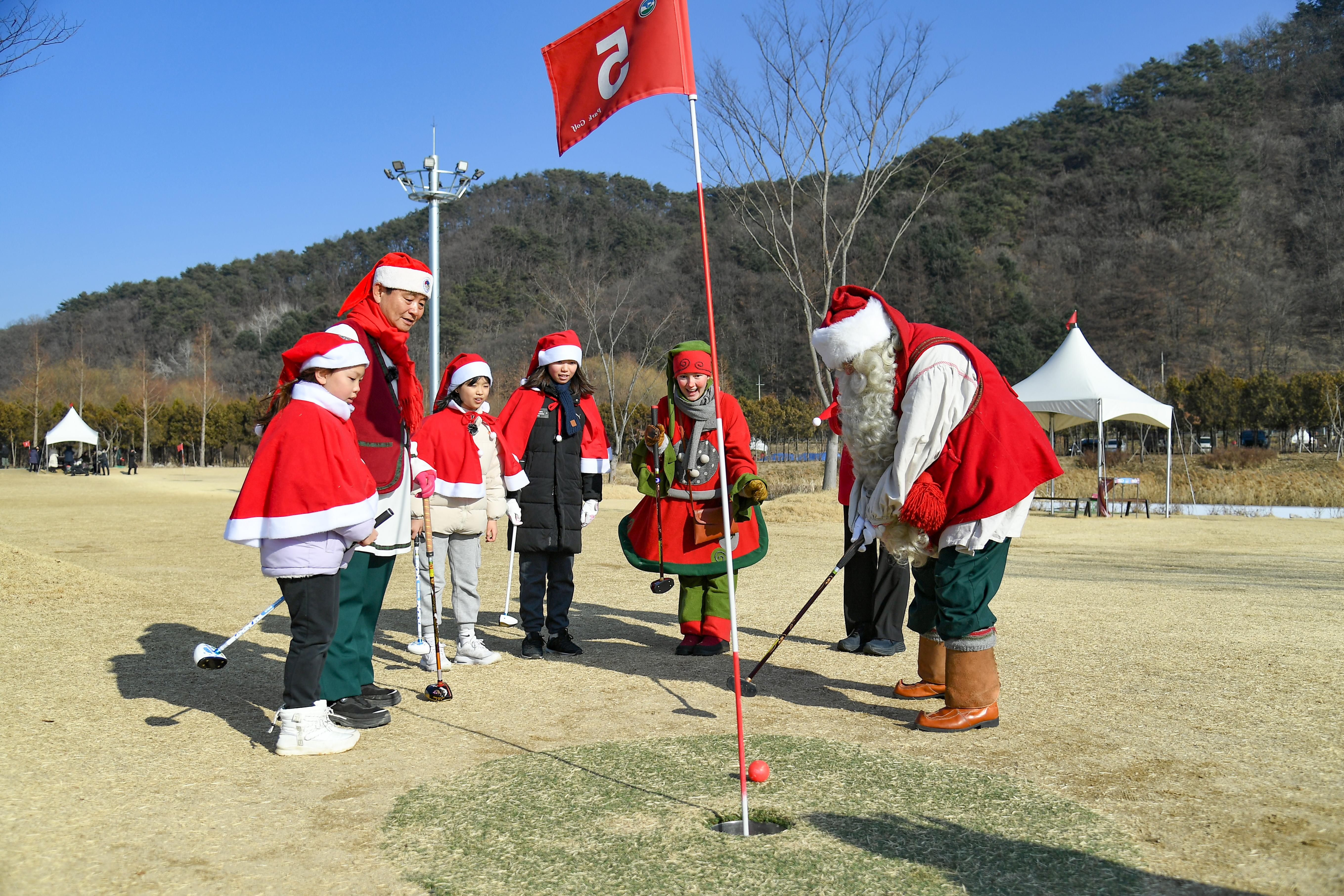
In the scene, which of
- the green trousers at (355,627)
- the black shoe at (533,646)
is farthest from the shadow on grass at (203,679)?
the black shoe at (533,646)

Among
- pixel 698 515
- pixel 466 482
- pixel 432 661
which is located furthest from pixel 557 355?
pixel 432 661

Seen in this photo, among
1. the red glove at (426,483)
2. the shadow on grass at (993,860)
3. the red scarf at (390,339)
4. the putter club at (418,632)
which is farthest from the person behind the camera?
the putter club at (418,632)

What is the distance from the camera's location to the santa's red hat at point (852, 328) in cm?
404

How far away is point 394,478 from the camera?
444 cm

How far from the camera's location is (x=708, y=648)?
18.7ft

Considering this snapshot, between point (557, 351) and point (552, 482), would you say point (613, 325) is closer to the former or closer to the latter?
point (557, 351)

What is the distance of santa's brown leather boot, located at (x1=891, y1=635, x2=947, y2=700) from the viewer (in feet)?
15.0

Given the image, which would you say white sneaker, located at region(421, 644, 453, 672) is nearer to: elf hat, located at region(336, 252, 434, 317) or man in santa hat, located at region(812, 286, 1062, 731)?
elf hat, located at region(336, 252, 434, 317)

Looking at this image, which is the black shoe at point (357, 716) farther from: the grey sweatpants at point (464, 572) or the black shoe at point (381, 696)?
the grey sweatpants at point (464, 572)

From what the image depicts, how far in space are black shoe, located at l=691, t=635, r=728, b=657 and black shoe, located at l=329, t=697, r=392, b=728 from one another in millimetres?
2031

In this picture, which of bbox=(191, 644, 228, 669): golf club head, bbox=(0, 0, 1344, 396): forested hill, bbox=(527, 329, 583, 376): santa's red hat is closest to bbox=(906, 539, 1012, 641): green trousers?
bbox=(527, 329, 583, 376): santa's red hat

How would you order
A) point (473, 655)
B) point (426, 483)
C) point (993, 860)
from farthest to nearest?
point (473, 655) < point (426, 483) < point (993, 860)

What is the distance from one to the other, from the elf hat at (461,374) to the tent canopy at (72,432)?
4585 centimetres

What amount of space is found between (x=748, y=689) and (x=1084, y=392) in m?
15.0
